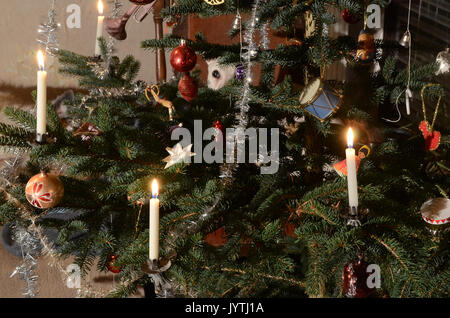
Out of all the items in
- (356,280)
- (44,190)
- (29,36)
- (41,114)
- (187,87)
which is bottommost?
(356,280)

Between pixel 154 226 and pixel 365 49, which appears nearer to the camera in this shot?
pixel 154 226

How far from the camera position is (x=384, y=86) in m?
1.05

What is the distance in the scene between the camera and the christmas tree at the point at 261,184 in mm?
730

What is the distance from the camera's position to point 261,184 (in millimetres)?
953

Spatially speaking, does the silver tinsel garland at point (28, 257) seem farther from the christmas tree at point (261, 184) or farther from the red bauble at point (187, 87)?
the red bauble at point (187, 87)

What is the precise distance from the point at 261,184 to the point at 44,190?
0.45 m

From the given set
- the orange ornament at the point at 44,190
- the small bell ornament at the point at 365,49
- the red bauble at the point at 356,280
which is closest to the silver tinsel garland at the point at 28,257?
the orange ornament at the point at 44,190

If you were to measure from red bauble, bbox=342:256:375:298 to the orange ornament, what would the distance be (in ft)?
1.84

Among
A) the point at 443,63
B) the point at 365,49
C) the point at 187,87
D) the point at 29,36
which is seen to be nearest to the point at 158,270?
the point at 187,87

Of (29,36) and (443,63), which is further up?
(29,36)

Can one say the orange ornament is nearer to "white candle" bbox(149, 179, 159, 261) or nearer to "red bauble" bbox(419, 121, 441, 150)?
"white candle" bbox(149, 179, 159, 261)

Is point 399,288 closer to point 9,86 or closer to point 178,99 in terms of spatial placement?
point 178,99

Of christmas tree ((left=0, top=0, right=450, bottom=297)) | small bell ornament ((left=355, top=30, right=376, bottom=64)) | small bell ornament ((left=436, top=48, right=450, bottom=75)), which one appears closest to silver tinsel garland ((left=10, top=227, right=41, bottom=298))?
christmas tree ((left=0, top=0, right=450, bottom=297))

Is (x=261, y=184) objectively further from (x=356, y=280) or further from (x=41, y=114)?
(x=41, y=114)
